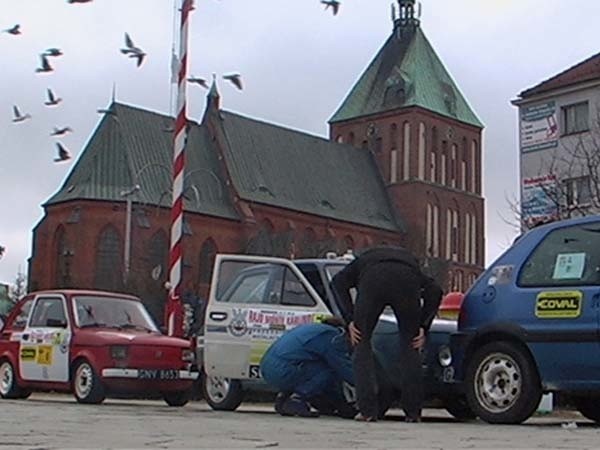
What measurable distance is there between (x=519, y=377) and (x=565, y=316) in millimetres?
679

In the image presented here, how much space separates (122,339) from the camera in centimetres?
1452

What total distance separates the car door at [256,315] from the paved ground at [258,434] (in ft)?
7.42

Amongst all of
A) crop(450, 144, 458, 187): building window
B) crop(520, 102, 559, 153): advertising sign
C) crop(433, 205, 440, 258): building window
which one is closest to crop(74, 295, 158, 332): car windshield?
crop(520, 102, 559, 153): advertising sign

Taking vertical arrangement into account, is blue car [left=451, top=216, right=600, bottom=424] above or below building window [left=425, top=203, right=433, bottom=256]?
below

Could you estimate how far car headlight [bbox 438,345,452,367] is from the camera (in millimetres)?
10948

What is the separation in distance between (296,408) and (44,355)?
5.33 m

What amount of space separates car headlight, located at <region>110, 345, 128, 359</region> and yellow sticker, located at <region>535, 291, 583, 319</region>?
6.25 meters

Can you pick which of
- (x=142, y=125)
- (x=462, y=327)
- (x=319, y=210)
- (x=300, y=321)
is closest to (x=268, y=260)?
(x=300, y=321)

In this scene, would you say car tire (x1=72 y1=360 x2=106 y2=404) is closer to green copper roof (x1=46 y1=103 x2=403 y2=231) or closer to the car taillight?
the car taillight

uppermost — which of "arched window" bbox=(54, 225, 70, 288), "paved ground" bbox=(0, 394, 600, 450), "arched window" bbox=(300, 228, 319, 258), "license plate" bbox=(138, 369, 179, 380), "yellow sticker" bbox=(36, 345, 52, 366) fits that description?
"arched window" bbox=(300, 228, 319, 258)

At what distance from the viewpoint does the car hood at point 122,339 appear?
47.5 feet

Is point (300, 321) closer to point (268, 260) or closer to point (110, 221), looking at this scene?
point (268, 260)

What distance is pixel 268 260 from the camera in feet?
42.8

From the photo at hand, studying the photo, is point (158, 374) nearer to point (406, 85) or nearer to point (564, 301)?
point (564, 301)
